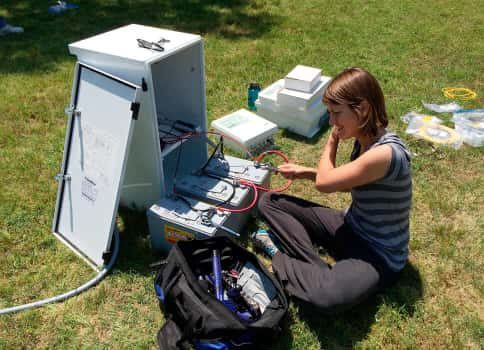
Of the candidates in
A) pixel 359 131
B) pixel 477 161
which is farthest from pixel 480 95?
pixel 359 131

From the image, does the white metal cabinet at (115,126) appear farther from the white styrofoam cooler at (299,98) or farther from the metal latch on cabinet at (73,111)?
the white styrofoam cooler at (299,98)

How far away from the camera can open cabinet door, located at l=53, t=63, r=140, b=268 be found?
7.41 feet

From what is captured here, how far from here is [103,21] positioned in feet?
22.1

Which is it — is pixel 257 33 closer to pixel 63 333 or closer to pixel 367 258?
pixel 367 258

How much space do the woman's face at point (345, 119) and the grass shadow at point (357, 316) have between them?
0.97 m

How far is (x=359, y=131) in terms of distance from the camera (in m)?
2.07

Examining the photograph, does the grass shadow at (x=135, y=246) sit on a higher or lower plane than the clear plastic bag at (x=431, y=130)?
lower

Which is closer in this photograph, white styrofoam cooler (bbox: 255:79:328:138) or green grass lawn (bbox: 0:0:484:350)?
green grass lawn (bbox: 0:0:484:350)

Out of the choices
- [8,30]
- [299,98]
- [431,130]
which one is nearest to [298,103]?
[299,98]

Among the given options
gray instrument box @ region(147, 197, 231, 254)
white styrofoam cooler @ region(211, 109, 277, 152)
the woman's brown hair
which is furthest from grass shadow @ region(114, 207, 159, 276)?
the woman's brown hair

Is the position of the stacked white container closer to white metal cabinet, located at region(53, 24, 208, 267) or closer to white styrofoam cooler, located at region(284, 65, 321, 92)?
white styrofoam cooler, located at region(284, 65, 321, 92)

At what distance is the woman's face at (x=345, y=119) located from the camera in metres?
2.01

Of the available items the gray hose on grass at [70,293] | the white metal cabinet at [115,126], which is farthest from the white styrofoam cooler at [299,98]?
the gray hose on grass at [70,293]

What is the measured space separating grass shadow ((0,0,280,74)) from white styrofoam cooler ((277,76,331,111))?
2811mm
